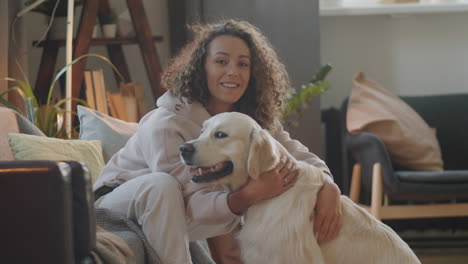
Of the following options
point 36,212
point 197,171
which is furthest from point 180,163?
point 36,212

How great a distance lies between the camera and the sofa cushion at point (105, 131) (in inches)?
109

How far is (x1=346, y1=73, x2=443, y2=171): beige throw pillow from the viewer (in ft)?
13.1

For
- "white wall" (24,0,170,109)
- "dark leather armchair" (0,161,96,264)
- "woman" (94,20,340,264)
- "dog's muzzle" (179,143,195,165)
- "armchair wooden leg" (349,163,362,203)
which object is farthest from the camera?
"white wall" (24,0,170,109)

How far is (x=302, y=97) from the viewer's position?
3.94m

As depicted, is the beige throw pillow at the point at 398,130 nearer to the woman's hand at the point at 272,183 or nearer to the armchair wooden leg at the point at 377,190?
the armchair wooden leg at the point at 377,190

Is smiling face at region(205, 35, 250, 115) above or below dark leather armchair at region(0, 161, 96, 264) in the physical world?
above

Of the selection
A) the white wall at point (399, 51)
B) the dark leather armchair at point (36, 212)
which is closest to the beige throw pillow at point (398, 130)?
the white wall at point (399, 51)

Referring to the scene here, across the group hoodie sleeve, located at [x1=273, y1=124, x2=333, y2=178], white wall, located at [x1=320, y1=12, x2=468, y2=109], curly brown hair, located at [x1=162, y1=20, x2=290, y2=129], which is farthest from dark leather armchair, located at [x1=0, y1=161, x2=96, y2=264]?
white wall, located at [x1=320, y1=12, x2=468, y2=109]

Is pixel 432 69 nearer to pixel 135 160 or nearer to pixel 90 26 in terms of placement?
pixel 90 26

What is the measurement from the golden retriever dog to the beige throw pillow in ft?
6.78

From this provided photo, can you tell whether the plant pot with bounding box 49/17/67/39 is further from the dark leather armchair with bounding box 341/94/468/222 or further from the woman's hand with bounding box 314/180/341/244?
the woman's hand with bounding box 314/180/341/244

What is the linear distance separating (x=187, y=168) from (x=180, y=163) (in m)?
0.03

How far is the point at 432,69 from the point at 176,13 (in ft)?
5.82

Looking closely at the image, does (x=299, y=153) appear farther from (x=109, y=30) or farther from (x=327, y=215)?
(x=109, y=30)
